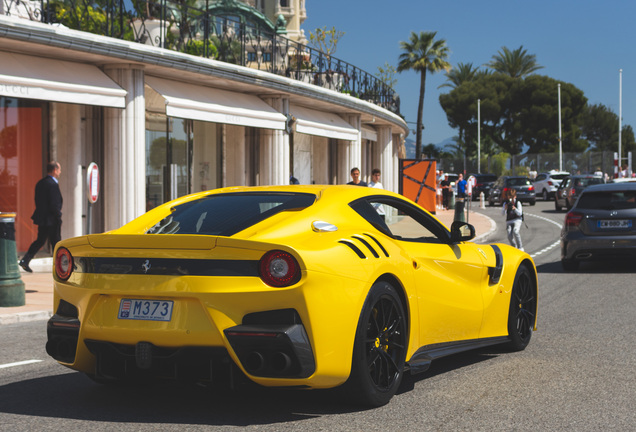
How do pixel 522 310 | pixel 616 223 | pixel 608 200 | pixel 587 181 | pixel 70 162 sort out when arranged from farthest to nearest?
pixel 587 181, pixel 70 162, pixel 608 200, pixel 616 223, pixel 522 310

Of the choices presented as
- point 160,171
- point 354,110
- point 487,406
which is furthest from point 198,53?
point 487,406

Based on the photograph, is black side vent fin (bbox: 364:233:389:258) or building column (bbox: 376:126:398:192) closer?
black side vent fin (bbox: 364:233:389:258)

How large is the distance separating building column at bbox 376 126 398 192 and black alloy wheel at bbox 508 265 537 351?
94.8 feet

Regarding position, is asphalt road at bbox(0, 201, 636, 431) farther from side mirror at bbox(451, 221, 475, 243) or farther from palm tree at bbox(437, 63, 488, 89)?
palm tree at bbox(437, 63, 488, 89)

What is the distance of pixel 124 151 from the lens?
17812 millimetres

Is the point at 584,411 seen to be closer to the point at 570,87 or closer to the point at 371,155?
the point at 371,155

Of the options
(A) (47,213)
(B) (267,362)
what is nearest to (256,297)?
(B) (267,362)

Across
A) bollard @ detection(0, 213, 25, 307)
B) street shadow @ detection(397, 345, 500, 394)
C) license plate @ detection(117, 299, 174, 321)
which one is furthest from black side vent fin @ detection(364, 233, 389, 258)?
bollard @ detection(0, 213, 25, 307)

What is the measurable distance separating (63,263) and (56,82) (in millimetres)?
10930

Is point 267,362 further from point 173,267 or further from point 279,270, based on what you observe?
point 173,267

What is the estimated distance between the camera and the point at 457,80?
101 m

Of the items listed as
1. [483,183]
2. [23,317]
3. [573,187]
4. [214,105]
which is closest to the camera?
[23,317]

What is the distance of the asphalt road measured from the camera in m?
5.11

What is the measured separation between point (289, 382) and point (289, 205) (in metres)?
1.25
